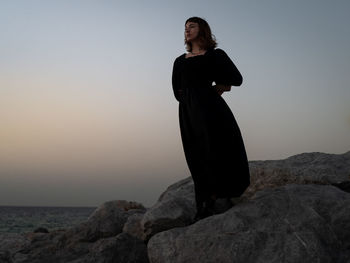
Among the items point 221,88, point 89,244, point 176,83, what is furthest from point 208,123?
point 89,244

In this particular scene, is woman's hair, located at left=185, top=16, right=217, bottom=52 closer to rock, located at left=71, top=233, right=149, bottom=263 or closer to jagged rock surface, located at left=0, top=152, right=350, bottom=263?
jagged rock surface, located at left=0, top=152, right=350, bottom=263

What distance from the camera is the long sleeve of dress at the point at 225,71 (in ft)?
18.2

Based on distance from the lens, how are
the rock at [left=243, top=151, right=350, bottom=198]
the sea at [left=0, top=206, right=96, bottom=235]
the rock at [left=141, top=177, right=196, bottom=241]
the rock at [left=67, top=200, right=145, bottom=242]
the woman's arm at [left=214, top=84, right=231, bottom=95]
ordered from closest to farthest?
the woman's arm at [left=214, top=84, right=231, bottom=95]
the rock at [left=141, top=177, right=196, bottom=241]
the rock at [left=67, top=200, right=145, bottom=242]
the rock at [left=243, top=151, right=350, bottom=198]
the sea at [left=0, top=206, right=96, bottom=235]

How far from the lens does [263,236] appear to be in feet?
15.0

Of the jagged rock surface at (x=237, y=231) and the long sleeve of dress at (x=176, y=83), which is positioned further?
the long sleeve of dress at (x=176, y=83)

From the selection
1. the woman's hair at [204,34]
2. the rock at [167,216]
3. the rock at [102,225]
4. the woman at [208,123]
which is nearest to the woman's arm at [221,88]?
the woman at [208,123]

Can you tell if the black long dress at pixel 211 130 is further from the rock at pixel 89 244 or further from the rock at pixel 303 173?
the rock at pixel 303 173

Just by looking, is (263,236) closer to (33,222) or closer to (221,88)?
(221,88)

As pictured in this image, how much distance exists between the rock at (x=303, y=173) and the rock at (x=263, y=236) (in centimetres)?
197

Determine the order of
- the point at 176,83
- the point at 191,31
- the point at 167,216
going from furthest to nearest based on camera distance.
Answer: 1. the point at 176,83
2. the point at 167,216
3. the point at 191,31

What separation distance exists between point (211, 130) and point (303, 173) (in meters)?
3.14

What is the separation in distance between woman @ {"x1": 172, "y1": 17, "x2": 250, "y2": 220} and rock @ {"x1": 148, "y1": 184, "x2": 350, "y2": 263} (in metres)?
0.42

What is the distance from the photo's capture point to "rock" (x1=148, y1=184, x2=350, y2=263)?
175 inches

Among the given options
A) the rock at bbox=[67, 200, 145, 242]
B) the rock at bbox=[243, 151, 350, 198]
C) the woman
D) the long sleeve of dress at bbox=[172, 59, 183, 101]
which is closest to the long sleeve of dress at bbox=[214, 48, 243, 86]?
the woman
